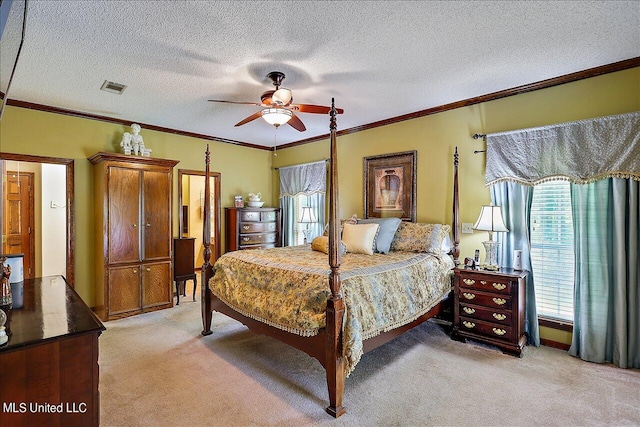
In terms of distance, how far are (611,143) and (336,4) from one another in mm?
2659

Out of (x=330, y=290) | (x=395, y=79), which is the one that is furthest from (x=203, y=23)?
(x=330, y=290)

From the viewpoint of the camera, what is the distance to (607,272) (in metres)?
2.88

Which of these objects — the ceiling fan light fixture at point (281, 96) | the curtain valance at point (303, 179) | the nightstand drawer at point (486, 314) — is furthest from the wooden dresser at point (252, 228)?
the nightstand drawer at point (486, 314)

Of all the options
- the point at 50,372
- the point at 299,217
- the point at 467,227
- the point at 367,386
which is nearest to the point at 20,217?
the point at 299,217

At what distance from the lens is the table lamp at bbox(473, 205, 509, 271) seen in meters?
3.27

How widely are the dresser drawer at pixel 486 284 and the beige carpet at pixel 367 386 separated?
58 cm

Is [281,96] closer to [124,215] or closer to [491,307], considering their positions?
[124,215]

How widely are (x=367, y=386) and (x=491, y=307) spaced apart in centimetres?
153

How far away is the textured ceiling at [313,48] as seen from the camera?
211cm

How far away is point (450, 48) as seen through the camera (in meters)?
2.57

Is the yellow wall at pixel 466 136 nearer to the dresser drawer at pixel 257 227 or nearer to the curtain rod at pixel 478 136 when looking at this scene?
the curtain rod at pixel 478 136

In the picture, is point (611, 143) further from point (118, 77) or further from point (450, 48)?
point (118, 77)

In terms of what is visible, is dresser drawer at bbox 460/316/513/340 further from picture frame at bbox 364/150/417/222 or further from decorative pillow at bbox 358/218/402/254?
picture frame at bbox 364/150/417/222

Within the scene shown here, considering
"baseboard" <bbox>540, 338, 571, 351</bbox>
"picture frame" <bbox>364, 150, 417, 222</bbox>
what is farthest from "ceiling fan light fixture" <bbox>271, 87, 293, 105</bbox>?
"baseboard" <bbox>540, 338, 571, 351</bbox>
